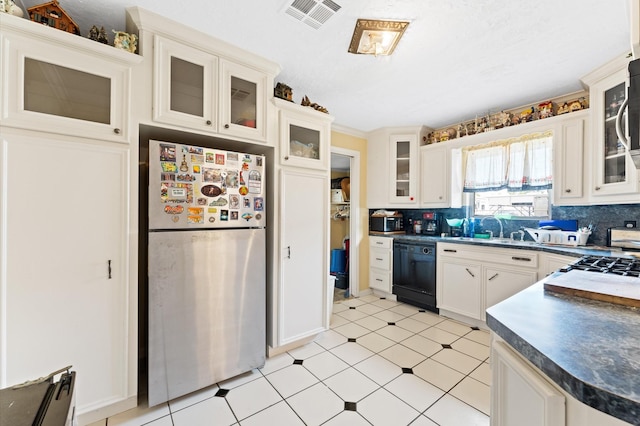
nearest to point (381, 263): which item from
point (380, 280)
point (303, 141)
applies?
point (380, 280)

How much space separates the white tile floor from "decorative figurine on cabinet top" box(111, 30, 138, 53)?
2.24 metres

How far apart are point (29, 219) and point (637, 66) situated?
2665 millimetres

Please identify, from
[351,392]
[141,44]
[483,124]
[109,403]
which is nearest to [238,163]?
[141,44]

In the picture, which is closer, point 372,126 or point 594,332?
point 594,332

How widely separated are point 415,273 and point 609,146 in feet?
7.11

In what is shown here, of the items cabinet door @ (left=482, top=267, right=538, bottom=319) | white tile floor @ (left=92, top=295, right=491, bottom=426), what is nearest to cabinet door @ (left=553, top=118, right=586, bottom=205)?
cabinet door @ (left=482, top=267, right=538, bottom=319)

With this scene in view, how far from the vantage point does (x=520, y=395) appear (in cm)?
71

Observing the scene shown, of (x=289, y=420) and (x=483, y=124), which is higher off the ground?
(x=483, y=124)

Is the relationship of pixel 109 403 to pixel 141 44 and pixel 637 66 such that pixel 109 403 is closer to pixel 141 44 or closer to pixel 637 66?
pixel 141 44

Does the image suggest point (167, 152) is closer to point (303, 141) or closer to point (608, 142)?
point (303, 141)

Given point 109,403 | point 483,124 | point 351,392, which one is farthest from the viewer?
point 483,124

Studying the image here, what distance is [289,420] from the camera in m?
1.55

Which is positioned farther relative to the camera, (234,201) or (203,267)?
(234,201)

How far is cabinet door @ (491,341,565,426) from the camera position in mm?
591
